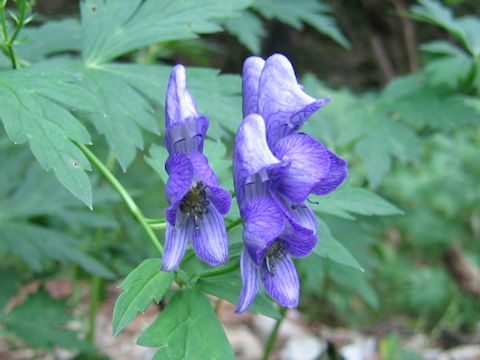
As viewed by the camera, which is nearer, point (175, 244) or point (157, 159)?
point (175, 244)

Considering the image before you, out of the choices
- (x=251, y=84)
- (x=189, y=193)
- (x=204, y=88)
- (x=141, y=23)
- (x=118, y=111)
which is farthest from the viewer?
(x=141, y=23)

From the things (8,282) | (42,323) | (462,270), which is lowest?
(462,270)

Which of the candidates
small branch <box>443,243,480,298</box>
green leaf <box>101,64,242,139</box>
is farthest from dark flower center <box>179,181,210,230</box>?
small branch <box>443,243,480,298</box>

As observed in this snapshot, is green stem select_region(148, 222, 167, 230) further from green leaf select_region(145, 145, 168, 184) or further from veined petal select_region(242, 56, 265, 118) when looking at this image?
veined petal select_region(242, 56, 265, 118)

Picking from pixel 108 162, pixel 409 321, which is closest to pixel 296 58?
Result: pixel 409 321

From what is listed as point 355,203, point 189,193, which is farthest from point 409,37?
point 189,193

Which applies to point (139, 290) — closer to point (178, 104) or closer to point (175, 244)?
point (175, 244)

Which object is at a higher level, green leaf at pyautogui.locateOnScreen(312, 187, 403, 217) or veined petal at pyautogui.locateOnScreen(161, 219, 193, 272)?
veined petal at pyautogui.locateOnScreen(161, 219, 193, 272)

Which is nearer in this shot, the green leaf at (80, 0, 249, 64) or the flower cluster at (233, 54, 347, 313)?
the flower cluster at (233, 54, 347, 313)
